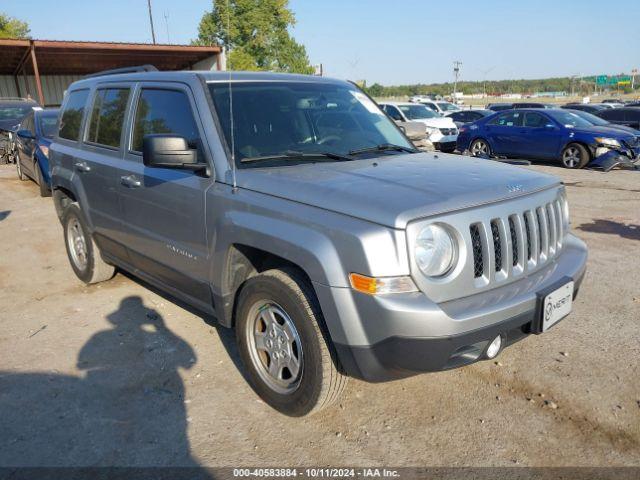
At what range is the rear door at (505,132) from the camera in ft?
46.1

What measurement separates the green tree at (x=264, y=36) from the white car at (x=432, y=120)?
2716 centimetres

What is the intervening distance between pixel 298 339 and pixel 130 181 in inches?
72.6

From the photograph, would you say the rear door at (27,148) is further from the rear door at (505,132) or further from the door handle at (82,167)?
the rear door at (505,132)

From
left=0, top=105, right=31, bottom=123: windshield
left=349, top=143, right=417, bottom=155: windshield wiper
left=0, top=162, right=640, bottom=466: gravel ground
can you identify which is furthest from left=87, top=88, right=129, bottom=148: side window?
left=0, top=105, right=31, bottom=123: windshield

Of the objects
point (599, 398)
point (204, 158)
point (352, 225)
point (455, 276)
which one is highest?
point (204, 158)

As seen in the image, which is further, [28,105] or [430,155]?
[28,105]

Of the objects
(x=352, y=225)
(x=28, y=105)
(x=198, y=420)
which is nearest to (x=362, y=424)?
(x=198, y=420)

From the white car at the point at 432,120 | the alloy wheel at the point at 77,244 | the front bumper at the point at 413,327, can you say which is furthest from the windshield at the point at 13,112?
the front bumper at the point at 413,327

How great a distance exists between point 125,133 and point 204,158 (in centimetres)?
113

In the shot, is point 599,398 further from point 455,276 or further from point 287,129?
point 287,129

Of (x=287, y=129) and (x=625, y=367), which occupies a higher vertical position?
(x=287, y=129)

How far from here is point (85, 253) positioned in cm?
509

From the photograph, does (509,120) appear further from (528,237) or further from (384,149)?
(528,237)

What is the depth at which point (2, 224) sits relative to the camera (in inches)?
311
